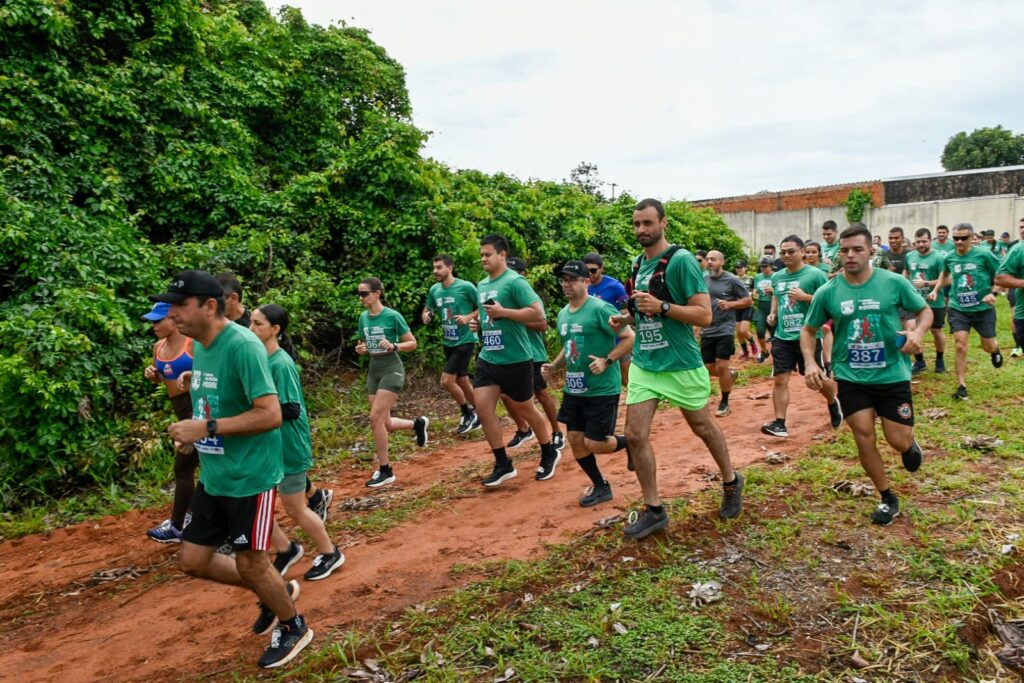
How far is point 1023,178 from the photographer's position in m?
26.1

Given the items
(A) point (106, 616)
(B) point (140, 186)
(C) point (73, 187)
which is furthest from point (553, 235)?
(A) point (106, 616)

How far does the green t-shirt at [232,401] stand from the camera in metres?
3.45

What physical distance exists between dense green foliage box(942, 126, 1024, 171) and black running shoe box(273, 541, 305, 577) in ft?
149

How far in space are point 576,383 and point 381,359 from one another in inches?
85.2

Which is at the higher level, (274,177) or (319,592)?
(274,177)

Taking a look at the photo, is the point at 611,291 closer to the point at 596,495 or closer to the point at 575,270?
the point at 575,270

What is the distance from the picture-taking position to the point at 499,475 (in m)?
6.34

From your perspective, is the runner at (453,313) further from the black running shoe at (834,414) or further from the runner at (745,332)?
the runner at (745,332)

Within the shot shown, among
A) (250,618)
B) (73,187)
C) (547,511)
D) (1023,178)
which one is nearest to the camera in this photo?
(250,618)

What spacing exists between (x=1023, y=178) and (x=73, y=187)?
3110cm

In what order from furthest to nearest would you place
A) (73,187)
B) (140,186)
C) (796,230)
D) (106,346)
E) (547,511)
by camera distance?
(796,230) → (140,186) → (73,187) → (106,346) → (547,511)

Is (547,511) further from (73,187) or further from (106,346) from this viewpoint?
(73,187)

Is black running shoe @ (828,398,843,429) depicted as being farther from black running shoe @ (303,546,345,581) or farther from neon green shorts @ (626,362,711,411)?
black running shoe @ (303,546,345,581)

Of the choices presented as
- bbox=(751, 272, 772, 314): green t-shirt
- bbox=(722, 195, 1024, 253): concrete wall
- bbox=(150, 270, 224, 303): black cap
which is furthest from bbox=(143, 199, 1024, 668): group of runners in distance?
bbox=(722, 195, 1024, 253): concrete wall
